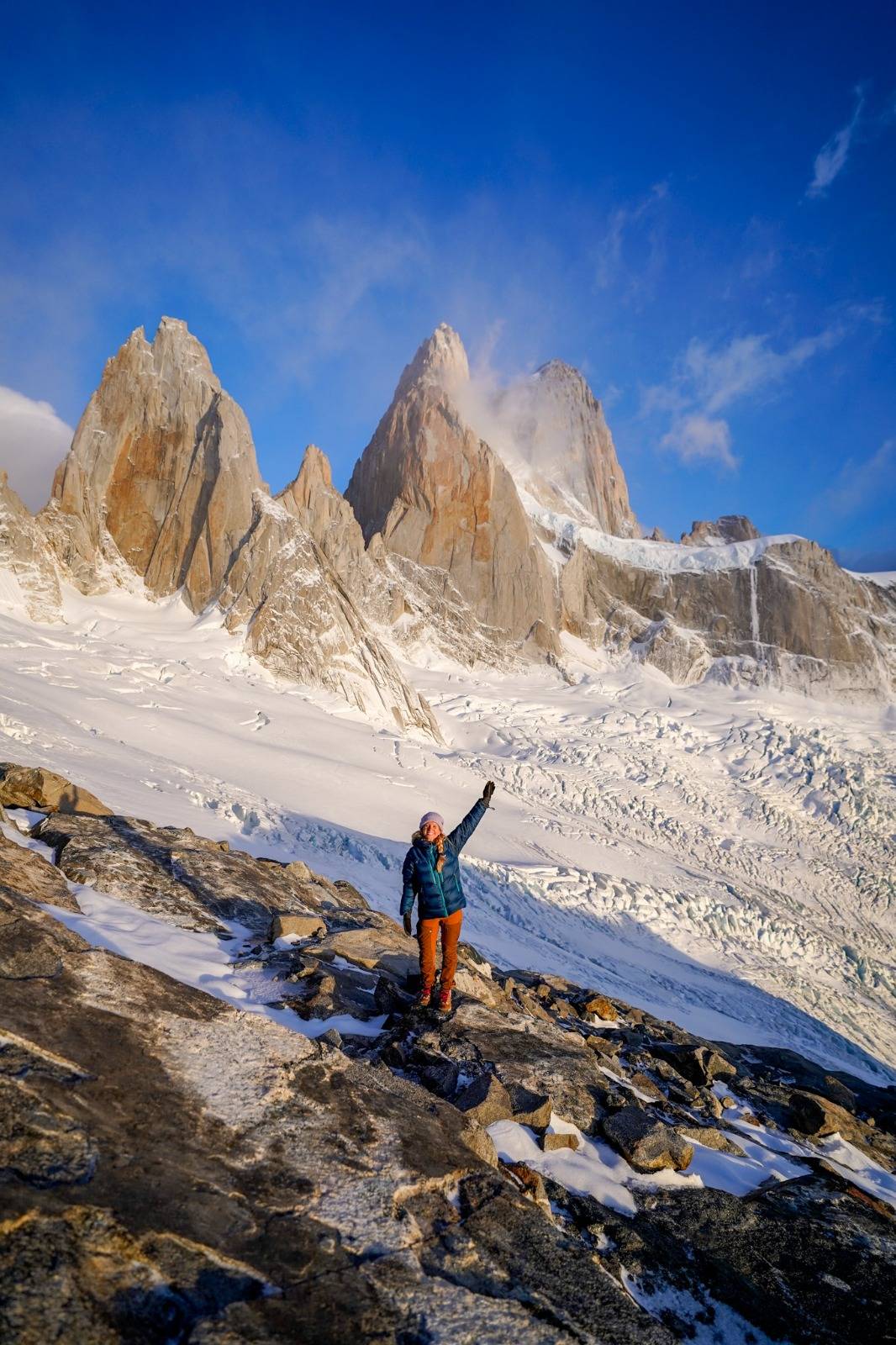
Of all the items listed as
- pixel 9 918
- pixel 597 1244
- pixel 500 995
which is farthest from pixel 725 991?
pixel 9 918

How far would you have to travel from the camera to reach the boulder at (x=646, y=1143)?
461cm

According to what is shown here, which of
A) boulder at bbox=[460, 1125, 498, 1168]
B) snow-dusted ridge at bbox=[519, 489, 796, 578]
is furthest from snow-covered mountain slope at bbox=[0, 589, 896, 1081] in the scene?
snow-dusted ridge at bbox=[519, 489, 796, 578]

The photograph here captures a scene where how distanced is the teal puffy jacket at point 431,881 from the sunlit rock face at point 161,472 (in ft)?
135

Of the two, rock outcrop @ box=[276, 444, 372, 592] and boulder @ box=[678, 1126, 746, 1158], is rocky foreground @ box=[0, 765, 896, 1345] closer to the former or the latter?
boulder @ box=[678, 1126, 746, 1158]

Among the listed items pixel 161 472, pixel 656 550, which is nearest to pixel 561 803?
pixel 161 472

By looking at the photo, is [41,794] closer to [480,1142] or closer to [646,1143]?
[480,1142]

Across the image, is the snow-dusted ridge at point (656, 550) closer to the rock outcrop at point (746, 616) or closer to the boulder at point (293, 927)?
the rock outcrop at point (746, 616)

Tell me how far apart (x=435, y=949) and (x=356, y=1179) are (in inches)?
115

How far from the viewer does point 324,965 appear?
259 inches

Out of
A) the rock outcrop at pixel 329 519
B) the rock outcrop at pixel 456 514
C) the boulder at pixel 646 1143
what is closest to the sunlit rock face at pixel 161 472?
the rock outcrop at pixel 329 519

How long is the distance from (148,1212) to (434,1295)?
3.73 ft

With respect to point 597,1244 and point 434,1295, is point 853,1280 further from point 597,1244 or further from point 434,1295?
point 434,1295

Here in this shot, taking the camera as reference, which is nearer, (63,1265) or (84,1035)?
(63,1265)

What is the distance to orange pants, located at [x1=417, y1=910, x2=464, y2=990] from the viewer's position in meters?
6.12
